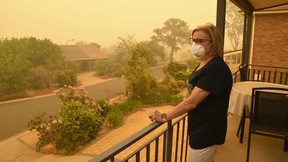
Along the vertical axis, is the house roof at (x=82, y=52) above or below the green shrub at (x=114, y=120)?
above

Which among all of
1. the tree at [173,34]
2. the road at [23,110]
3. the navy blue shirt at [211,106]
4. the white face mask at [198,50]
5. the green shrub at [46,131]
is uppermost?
the tree at [173,34]

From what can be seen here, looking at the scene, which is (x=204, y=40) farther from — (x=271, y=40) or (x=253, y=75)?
(x=271, y=40)

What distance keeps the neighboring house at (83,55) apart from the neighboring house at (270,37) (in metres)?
31.6

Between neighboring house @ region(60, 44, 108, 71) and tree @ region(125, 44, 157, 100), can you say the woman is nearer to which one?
tree @ region(125, 44, 157, 100)

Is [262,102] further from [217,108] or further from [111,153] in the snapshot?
[111,153]

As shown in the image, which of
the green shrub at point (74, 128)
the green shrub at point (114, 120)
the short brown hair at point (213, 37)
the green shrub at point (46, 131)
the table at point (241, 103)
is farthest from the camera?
the green shrub at point (114, 120)

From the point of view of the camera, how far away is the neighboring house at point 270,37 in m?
10.7

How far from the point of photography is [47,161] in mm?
Result: 7090

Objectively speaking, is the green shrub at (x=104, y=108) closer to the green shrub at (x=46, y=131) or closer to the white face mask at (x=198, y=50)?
the green shrub at (x=46, y=131)

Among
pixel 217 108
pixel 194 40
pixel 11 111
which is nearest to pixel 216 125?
pixel 217 108

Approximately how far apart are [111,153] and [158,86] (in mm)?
11156

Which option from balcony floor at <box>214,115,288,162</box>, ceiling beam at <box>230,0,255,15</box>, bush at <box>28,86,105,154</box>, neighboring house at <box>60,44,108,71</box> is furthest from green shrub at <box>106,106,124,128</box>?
neighboring house at <box>60,44,108,71</box>

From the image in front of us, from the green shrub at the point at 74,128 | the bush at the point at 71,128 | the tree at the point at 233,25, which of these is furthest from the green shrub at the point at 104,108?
the tree at the point at 233,25

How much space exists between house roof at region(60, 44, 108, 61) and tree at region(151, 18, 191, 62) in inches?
462
